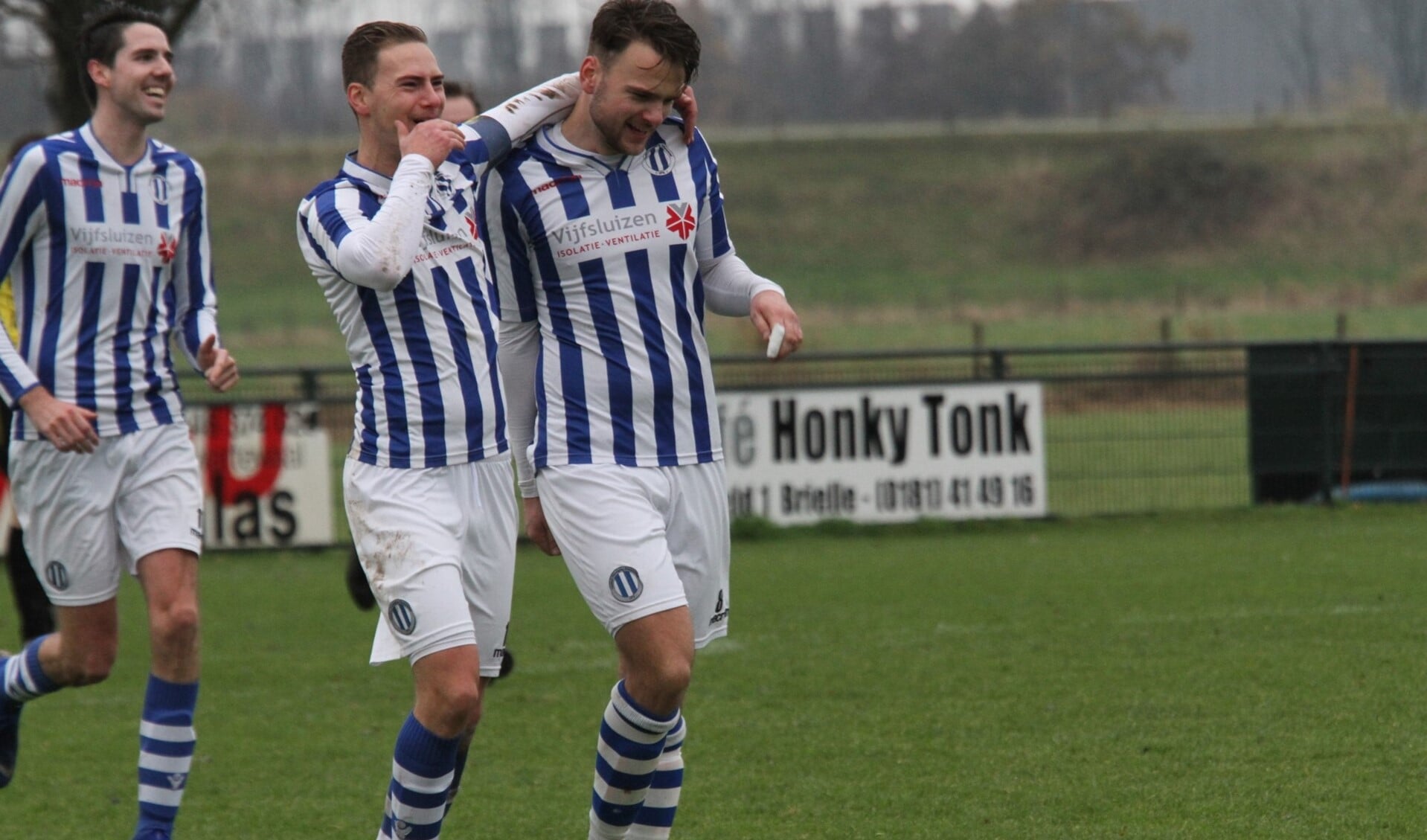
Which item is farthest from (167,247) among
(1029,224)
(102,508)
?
(1029,224)

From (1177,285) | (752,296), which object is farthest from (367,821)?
(1177,285)

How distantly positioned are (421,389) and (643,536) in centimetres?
61

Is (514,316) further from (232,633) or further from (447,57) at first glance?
(447,57)

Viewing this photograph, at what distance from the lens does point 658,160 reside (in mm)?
4203

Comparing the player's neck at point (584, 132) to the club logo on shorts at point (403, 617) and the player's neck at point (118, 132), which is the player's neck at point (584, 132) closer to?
the club logo on shorts at point (403, 617)

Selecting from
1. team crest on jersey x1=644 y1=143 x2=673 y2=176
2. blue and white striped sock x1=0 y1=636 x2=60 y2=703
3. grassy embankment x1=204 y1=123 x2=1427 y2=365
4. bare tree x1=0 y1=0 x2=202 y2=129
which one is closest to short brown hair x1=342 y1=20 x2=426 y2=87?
team crest on jersey x1=644 y1=143 x2=673 y2=176

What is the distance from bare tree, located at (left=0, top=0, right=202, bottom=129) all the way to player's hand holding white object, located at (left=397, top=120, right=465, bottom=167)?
21.9ft

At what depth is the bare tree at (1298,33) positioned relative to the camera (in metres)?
67.4

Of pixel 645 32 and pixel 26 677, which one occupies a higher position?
pixel 645 32

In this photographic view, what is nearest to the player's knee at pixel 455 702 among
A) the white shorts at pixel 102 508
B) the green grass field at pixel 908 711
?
the green grass field at pixel 908 711

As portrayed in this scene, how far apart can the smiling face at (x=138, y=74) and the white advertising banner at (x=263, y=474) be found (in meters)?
6.12

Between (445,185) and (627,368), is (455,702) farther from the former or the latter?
(445,185)

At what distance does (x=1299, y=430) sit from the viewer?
11617 mm

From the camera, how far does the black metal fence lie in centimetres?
1148
